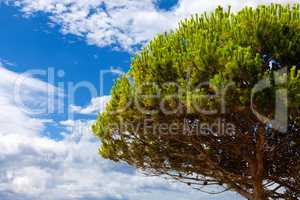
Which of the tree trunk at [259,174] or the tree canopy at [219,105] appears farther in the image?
the tree trunk at [259,174]

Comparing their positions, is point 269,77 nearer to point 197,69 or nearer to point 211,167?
point 197,69

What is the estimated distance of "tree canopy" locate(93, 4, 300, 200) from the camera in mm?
12516

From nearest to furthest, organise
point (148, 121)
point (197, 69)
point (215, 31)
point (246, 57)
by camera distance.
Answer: point (246, 57) → point (197, 69) → point (215, 31) → point (148, 121)

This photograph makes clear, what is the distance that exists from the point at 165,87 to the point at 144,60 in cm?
155

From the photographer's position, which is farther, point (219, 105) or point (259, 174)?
point (259, 174)

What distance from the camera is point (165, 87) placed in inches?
540

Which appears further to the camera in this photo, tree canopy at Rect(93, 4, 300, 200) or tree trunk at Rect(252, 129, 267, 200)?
tree trunk at Rect(252, 129, 267, 200)

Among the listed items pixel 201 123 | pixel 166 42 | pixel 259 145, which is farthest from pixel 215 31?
pixel 259 145

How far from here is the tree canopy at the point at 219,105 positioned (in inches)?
493

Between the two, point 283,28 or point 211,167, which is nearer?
point 283,28

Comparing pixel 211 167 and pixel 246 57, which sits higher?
pixel 246 57

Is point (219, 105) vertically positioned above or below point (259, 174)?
above

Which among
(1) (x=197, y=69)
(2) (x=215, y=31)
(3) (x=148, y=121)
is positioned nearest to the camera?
(1) (x=197, y=69)

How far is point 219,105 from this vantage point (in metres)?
12.9
